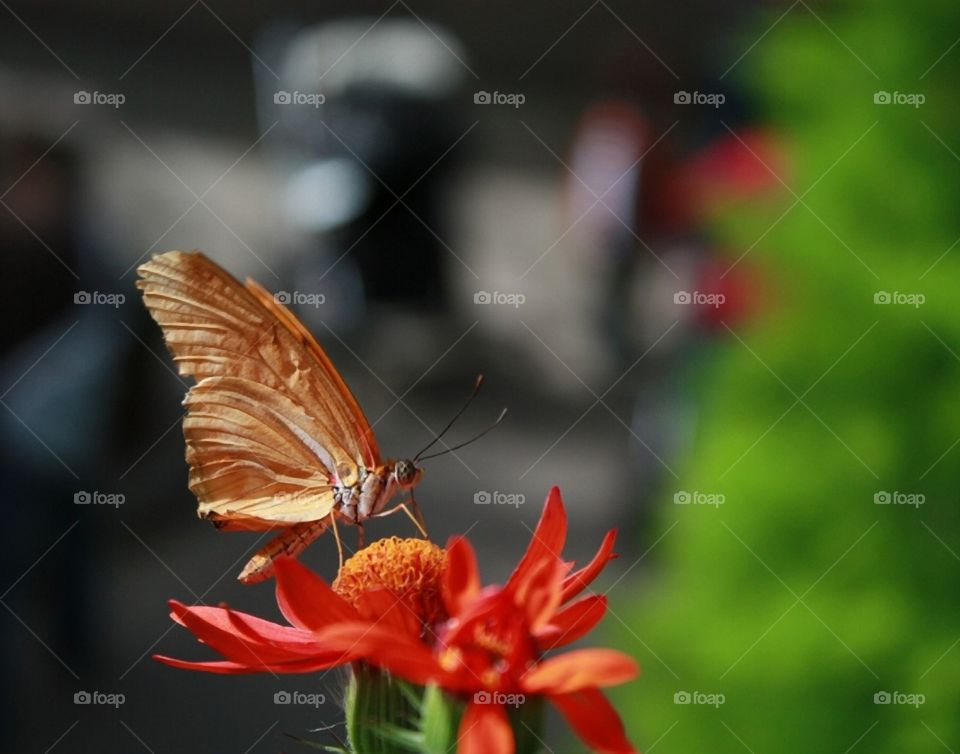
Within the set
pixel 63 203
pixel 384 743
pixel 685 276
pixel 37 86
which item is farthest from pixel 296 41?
pixel 384 743

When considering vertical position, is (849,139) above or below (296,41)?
below

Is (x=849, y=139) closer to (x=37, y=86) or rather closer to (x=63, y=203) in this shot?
(x=63, y=203)

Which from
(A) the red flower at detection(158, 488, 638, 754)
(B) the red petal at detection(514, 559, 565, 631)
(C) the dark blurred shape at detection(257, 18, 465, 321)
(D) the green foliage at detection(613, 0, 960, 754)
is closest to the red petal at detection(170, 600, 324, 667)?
(A) the red flower at detection(158, 488, 638, 754)

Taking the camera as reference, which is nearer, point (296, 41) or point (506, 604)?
point (506, 604)

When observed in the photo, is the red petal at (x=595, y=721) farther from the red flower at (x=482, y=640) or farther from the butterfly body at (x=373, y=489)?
the butterfly body at (x=373, y=489)

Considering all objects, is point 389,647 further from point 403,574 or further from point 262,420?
point 262,420

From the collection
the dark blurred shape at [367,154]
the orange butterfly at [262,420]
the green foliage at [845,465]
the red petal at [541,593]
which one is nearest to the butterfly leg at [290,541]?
the orange butterfly at [262,420]
